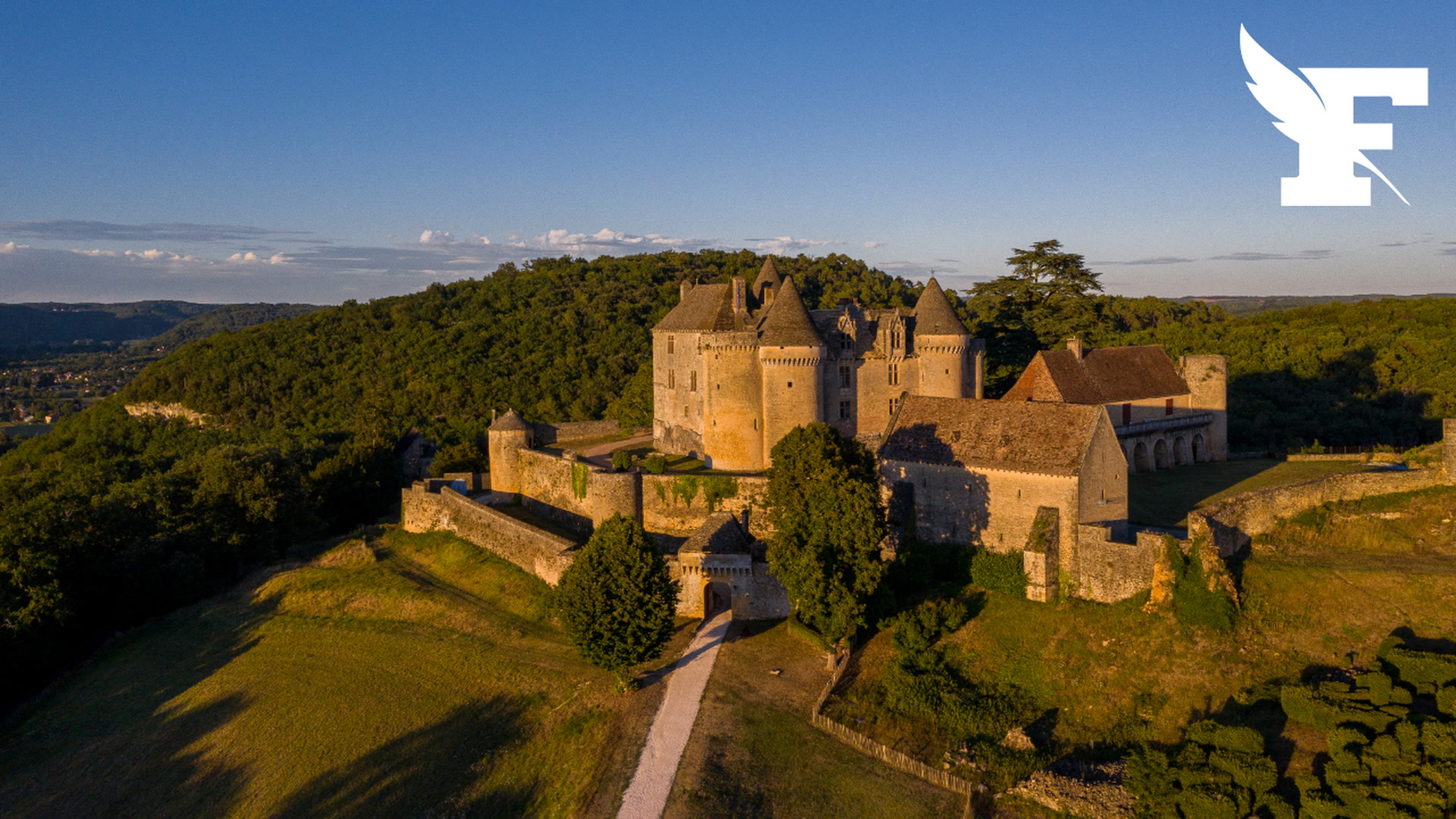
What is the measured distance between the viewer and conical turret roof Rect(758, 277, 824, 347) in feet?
123

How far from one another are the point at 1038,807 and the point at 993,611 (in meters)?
8.03

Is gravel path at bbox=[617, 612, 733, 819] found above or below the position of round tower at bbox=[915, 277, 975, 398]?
below

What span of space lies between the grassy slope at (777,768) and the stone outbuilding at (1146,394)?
1849 centimetres

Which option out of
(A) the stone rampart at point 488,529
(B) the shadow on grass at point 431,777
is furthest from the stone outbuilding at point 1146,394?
(B) the shadow on grass at point 431,777

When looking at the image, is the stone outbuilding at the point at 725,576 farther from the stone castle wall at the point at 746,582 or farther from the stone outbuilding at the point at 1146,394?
the stone outbuilding at the point at 1146,394

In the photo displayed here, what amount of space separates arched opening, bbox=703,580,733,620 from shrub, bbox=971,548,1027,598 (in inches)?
332

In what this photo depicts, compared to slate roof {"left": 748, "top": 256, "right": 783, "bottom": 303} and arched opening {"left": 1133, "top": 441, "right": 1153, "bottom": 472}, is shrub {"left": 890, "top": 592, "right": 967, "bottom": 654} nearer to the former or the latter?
arched opening {"left": 1133, "top": 441, "right": 1153, "bottom": 472}

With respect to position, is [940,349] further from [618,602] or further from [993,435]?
[618,602]

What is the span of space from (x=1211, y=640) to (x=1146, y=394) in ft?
67.3

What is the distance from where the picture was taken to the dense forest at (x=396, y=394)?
136 ft

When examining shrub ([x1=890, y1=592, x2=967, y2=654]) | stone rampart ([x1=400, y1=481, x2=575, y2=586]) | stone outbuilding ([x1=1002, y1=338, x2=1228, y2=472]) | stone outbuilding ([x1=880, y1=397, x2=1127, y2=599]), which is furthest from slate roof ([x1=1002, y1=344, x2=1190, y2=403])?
stone rampart ([x1=400, y1=481, x2=575, y2=586])

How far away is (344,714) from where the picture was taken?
94.7 ft

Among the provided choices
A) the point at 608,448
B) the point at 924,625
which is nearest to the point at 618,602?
the point at 924,625

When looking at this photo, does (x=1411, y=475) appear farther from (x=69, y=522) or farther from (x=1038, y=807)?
(x=69, y=522)
